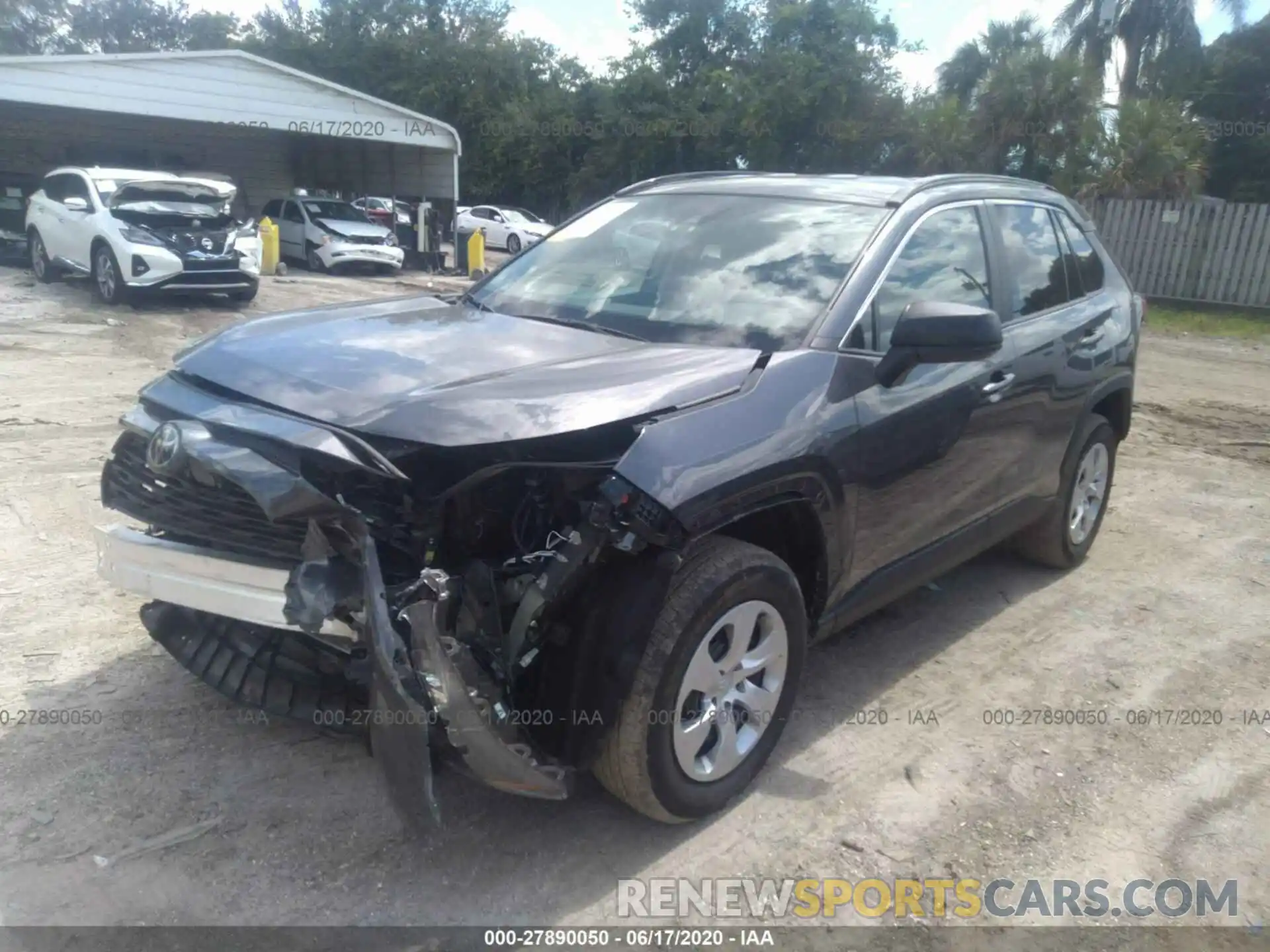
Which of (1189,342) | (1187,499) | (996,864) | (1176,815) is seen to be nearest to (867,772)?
(996,864)

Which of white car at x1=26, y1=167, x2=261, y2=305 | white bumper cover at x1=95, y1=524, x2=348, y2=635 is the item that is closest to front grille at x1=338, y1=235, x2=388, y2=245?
white car at x1=26, y1=167, x2=261, y2=305

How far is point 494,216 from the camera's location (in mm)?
28812

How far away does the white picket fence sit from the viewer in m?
18.2

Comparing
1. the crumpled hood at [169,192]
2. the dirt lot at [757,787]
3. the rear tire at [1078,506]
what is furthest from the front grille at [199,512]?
the crumpled hood at [169,192]

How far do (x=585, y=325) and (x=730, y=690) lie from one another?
1.35 m

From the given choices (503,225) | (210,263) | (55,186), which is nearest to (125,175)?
(55,186)

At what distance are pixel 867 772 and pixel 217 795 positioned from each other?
205cm

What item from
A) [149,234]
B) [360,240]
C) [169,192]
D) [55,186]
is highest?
[169,192]

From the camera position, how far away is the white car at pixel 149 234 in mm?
12828

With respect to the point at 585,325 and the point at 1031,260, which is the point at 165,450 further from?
the point at 1031,260

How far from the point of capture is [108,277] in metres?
13.2

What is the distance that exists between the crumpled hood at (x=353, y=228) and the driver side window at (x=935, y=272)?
17781mm

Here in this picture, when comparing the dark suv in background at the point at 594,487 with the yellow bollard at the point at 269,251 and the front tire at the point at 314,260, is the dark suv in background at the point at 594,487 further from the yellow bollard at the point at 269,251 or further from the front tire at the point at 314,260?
the front tire at the point at 314,260

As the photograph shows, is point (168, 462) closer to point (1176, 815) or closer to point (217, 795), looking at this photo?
point (217, 795)
